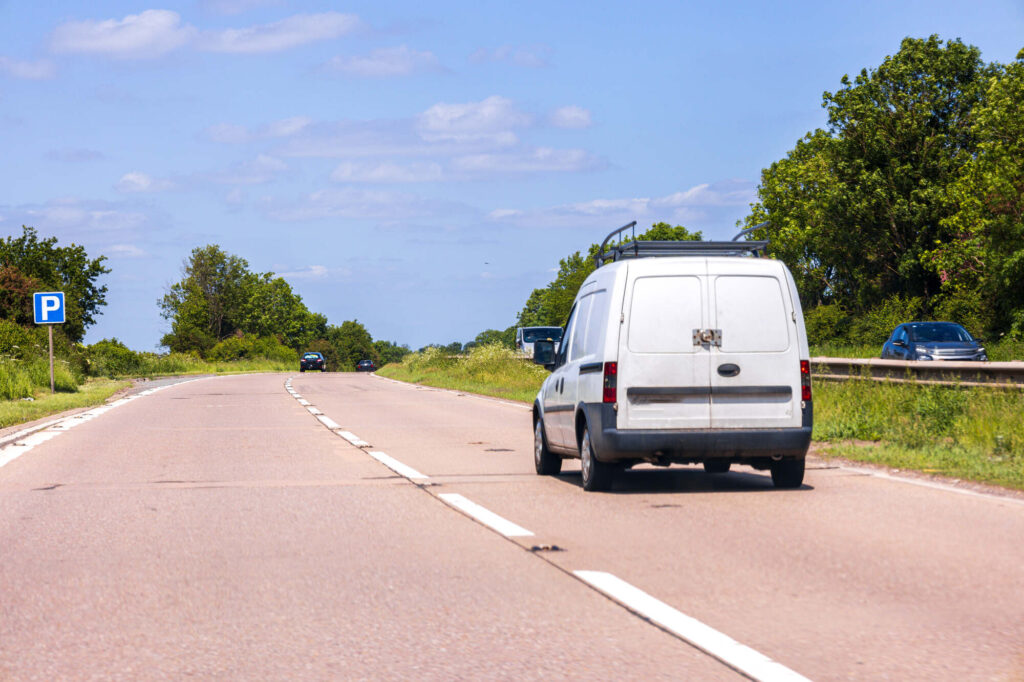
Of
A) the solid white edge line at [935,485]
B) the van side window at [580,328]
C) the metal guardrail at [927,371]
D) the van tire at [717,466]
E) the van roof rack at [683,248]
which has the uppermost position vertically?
the van roof rack at [683,248]

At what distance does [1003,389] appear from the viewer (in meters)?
14.3

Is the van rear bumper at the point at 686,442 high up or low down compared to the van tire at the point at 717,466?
up

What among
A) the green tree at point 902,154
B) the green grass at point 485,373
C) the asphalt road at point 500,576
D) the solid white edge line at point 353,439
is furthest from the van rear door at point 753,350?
the green tree at point 902,154

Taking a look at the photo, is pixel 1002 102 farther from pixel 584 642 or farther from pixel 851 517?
pixel 584 642

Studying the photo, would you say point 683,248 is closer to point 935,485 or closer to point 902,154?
point 935,485

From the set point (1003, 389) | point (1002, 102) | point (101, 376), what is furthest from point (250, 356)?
point (1003, 389)

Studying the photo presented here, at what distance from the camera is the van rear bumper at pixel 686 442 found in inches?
A: 383

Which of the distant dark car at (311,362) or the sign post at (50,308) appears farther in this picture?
the distant dark car at (311,362)

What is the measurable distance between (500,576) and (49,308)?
28056 millimetres

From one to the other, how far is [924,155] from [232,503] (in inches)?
2045

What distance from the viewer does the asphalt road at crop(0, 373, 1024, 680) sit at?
185 inches

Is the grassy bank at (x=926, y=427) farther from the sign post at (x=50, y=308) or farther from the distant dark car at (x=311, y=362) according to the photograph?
the distant dark car at (x=311, y=362)

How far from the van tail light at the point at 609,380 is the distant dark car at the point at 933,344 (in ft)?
76.5

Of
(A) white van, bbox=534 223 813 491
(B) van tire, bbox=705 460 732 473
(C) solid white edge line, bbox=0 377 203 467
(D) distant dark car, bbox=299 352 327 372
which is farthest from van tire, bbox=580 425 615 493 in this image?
(D) distant dark car, bbox=299 352 327 372
